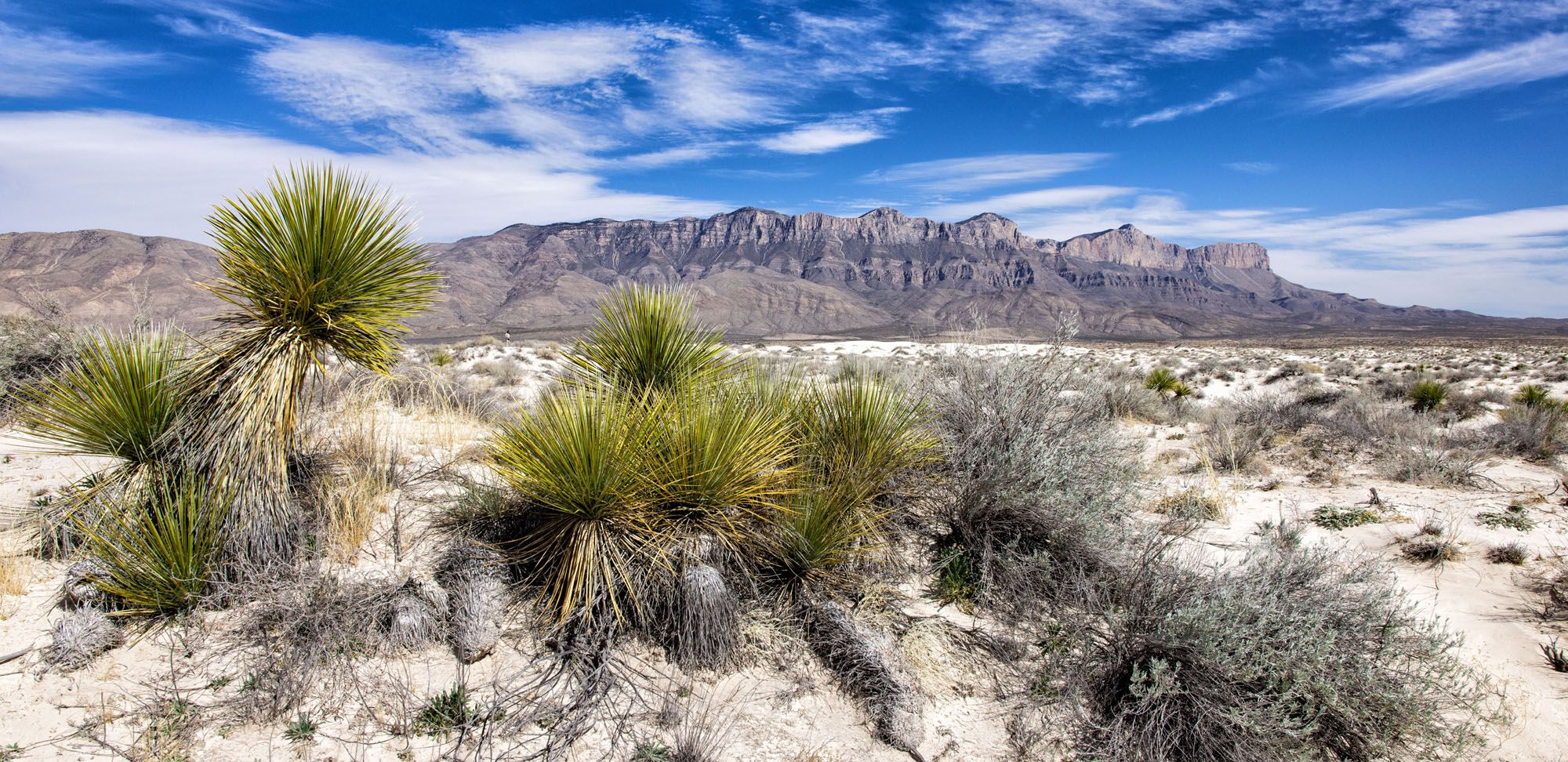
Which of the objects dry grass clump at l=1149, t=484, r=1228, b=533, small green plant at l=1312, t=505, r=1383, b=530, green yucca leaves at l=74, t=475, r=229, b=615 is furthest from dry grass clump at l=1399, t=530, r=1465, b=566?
green yucca leaves at l=74, t=475, r=229, b=615

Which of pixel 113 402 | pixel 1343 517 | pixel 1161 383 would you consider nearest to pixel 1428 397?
pixel 1161 383

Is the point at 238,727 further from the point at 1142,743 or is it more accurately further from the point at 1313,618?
the point at 1313,618

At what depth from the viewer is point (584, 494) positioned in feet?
12.4

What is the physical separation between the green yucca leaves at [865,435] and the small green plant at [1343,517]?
12.6ft

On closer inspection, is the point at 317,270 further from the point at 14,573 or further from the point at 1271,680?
the point at 1271,680

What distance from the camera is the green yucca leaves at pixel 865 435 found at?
491 centimetres

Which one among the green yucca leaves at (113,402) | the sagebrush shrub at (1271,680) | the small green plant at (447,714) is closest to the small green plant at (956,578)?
the sagebrush shrub at (1271,680)

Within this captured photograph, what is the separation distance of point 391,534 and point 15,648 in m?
1.94

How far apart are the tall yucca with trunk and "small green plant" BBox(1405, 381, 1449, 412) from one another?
50.1ft

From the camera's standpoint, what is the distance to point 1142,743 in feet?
11.2

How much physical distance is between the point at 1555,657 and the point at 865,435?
442cm

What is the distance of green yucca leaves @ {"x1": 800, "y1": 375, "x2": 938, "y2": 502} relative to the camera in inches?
193

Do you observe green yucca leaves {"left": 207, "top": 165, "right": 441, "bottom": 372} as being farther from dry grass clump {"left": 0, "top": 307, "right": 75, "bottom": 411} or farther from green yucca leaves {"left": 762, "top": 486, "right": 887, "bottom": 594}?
dry grass clump {"left": 0, "top": 307, "right": 75, "bottom": 411}

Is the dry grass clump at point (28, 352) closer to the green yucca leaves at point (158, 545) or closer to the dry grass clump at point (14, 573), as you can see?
the dry grass clump at point (14, 573)
